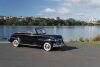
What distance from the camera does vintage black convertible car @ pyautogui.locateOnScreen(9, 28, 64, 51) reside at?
1726 centimetres

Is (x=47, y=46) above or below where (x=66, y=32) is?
above

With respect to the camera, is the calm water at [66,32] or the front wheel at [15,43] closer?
the front wheel at [15,43]

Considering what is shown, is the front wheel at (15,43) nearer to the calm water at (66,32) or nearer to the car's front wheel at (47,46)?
the car's front wheel at (47,46)

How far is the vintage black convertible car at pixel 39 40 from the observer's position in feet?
56.6

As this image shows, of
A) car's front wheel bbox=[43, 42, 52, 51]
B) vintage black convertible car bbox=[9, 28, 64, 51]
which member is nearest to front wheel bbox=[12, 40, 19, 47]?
vintage black convertible car bbox=[9, 28, 64, 51]

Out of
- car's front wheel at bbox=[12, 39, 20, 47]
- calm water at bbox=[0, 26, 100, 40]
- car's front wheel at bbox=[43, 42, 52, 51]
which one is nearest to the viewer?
car's front wheel at bbox=[43, 42, 52, 51]

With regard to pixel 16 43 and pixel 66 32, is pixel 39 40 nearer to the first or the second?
pixel 16 43

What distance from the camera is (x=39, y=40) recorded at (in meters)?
17.8

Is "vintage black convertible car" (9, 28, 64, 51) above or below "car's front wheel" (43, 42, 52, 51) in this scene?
above

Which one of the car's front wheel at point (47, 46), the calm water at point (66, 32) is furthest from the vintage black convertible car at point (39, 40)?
the calm water at point (66, 32)

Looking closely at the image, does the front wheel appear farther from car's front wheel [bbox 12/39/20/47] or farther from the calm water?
the calm water

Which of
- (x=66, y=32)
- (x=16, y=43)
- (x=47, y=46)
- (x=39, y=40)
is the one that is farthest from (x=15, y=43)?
(x=66, y=32)

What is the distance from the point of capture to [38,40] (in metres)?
17.8

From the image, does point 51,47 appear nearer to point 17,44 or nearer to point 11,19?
point 17,44
